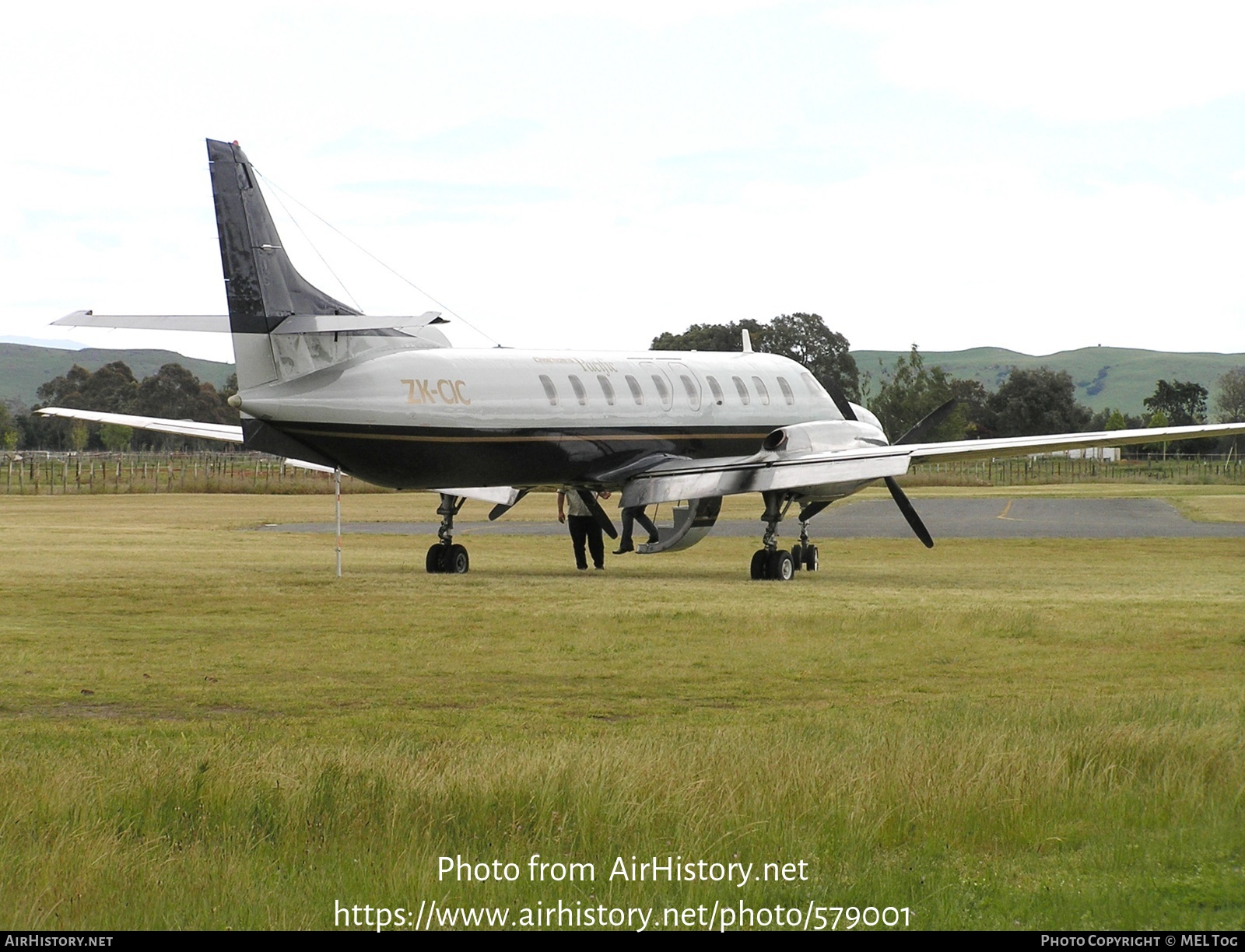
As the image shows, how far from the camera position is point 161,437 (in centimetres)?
18175

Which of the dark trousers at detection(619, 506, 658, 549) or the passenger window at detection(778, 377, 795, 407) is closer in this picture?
the dark trousers at detection(619, 506, 658, 549)

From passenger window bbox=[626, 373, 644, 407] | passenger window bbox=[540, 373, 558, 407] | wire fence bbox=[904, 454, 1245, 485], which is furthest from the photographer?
wire fence bbox=[904, 454, 1245, 485]

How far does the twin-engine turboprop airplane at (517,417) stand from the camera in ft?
74.3

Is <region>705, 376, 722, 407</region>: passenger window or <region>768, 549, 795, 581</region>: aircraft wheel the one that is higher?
<region>705, 376, 722, 407</region>: passenger window

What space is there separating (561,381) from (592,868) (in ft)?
63.7

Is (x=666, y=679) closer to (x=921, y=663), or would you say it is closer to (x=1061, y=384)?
(x=921, y=663)

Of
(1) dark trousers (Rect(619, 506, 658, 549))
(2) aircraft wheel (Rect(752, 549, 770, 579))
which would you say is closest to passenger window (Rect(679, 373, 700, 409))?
(1) dark trousers (Rect(619, 506, 658, 549))

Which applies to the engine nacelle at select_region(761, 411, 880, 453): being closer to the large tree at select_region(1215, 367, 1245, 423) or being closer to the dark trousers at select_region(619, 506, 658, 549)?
the dark trousers at select_region(619, 506, 658, 549)

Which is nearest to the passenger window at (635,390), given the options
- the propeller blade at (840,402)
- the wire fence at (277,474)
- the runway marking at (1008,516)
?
the propeller blade at (840,402)

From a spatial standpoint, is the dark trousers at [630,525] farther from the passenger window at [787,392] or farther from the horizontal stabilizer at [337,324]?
the horizontal stabilizer at [337,324]

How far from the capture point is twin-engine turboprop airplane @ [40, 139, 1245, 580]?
22656 mm

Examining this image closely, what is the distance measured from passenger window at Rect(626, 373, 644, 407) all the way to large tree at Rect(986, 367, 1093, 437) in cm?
10087

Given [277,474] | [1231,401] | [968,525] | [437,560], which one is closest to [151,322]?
[437,560]

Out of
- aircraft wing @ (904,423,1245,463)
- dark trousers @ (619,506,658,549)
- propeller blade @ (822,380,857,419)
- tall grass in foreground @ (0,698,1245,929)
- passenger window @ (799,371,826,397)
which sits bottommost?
tall grass in foreground @ (0,698,1245,929)
